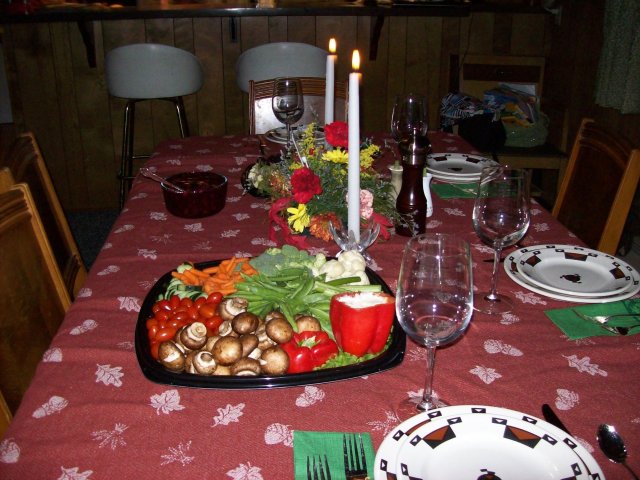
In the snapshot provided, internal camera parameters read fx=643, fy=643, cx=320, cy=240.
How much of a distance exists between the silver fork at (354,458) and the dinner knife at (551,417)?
250mm

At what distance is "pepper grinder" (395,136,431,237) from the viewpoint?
50.3 inches

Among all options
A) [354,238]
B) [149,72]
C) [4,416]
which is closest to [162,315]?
[4,416]

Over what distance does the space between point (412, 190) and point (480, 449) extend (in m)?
0.68

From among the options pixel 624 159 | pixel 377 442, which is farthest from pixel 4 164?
pixel 624 159

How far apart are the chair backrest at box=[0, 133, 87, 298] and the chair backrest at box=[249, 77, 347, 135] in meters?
0.90

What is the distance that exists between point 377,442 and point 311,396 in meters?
0.12

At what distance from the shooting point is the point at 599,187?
66.5 inches

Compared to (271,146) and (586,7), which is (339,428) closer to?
(271,146)

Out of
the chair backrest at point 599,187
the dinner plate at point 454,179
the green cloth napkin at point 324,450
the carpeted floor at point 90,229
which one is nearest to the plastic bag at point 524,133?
the chair backrest at point 599,187

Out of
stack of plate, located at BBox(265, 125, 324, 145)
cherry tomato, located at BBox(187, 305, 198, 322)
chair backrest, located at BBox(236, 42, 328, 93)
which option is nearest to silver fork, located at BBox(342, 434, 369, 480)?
cherry tomato, located at BBox(187, 305, 198, 322)

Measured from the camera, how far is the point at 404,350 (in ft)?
3.15

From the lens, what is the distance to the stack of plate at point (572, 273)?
113cm

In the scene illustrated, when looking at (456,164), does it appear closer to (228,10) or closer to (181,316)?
(181,316)

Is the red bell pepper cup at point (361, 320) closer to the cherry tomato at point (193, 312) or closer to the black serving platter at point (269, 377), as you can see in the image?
the black serving platter at point (269, 377)
